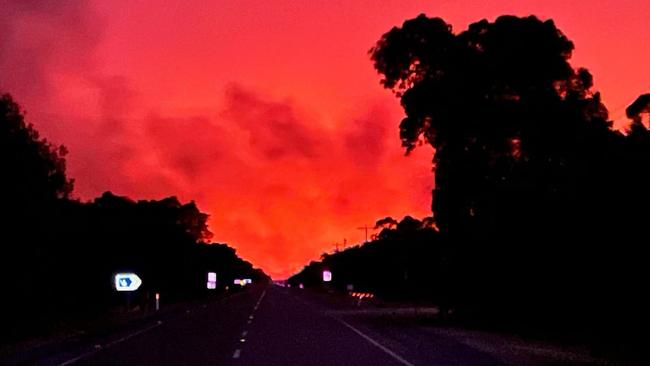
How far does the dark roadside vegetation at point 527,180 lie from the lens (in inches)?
1032

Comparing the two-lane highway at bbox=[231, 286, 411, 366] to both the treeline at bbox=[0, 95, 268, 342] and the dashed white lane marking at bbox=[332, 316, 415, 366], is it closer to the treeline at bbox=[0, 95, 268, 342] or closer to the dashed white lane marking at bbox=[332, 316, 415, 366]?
the dashed white lane marking at bbox=[332, 316, 415, 366]

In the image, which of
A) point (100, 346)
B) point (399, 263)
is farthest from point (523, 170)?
point (399, 263)

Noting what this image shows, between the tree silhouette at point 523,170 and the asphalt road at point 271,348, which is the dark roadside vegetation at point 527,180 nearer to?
the tree silhouette at point 523,170

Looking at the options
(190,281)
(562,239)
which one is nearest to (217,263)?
(190,281)

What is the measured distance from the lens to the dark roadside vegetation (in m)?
26.2

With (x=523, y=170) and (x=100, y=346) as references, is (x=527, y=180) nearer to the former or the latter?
(x=523, y=170)

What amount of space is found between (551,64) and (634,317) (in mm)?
16691

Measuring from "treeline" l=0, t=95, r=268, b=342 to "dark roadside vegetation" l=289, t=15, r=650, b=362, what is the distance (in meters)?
17.7

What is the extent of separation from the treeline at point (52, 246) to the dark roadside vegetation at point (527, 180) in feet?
58.1

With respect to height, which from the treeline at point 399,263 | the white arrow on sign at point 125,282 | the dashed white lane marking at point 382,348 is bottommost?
the dashed white lane marking at point 382,348

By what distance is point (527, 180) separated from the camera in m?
36.4

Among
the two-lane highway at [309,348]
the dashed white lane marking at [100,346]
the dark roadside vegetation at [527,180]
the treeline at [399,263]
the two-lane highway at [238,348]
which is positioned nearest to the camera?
the two-lane highway at [309,348]

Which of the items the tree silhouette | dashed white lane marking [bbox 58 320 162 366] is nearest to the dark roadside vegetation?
the tree silhouette

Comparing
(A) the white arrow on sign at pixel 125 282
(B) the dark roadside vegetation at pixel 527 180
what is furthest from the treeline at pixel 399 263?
(A) the white arrow on sign at pixel 125 282
